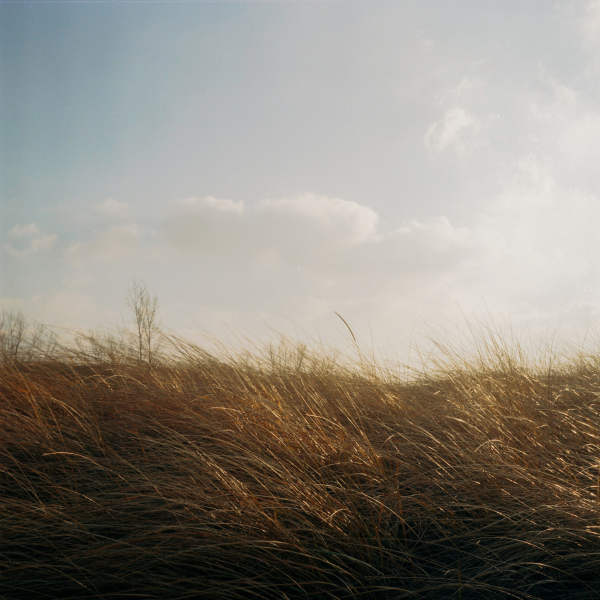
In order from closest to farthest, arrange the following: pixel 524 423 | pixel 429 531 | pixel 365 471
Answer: pixel 429 531, pixel 365 471, pixel 524 423

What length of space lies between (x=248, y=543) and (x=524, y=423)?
1912 mm

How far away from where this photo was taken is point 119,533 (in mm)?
1714

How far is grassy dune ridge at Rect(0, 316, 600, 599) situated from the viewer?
146cm

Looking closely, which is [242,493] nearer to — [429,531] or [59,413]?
[429,531]

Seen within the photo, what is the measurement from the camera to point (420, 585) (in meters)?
1.53

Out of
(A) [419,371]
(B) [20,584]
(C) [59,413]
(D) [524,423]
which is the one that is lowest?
(B) [20,584]

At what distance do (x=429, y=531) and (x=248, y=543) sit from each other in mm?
850

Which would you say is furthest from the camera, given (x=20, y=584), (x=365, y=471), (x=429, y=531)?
(x=365, y=471)

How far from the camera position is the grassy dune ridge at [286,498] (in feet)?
4.81

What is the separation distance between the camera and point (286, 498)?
1672 millimetres

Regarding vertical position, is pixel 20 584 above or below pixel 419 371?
below

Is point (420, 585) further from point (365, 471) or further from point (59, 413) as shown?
point (59, 413)

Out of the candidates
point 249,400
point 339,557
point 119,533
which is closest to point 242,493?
point 339,557

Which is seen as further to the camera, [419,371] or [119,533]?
[419,371]
